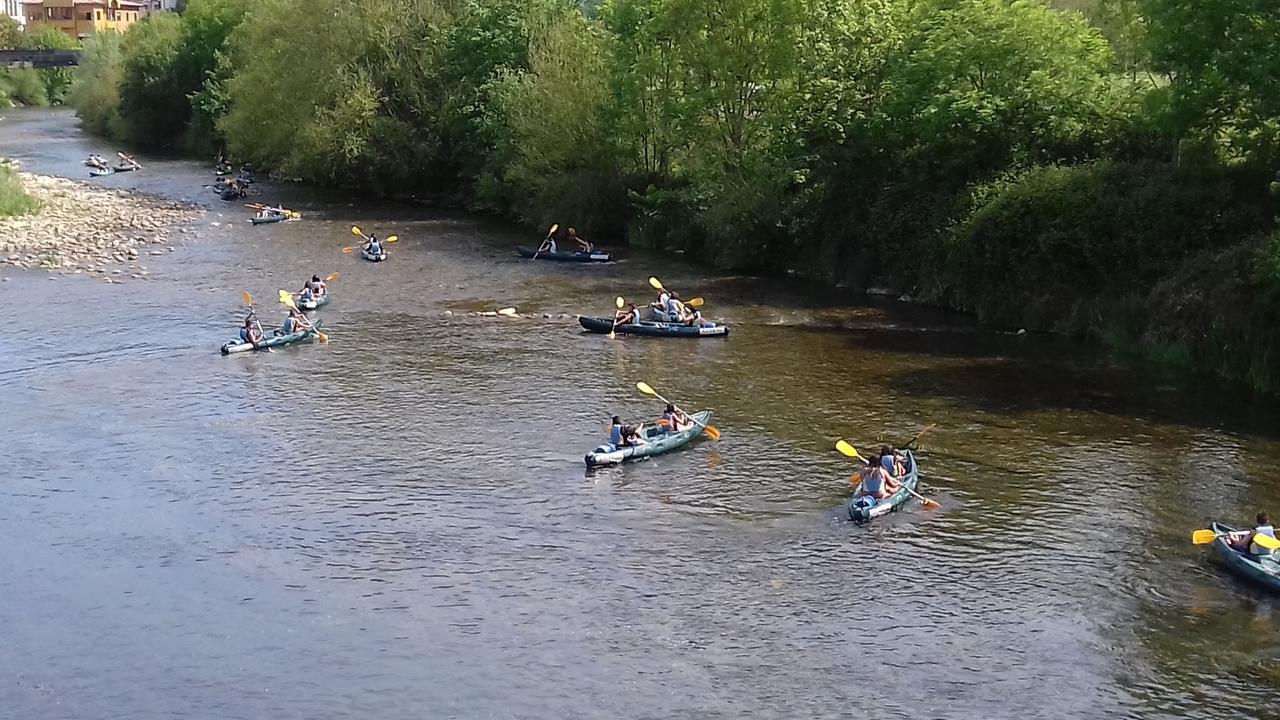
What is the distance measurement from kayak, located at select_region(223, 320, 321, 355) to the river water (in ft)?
1.28

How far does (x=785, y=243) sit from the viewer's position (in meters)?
48.5

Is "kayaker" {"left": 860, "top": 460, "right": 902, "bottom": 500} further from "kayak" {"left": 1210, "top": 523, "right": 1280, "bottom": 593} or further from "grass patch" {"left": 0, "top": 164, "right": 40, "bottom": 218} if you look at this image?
"grass patch" {"left": 0, "top": 164, "right": 40, "bottom": 218}

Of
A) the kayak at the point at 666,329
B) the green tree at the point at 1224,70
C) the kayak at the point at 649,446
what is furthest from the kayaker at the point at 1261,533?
the kayak at the point at 666,329

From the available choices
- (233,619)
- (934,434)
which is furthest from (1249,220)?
(233,619)

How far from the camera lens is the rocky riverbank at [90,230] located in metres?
49.6

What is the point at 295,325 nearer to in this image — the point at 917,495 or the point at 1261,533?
the point at 917,495

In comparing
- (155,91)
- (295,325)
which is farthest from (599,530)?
(155,91)

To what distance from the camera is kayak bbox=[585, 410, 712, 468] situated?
27.4 m

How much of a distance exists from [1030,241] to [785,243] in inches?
454

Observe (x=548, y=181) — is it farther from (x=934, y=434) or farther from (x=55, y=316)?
(x=934, y=434)

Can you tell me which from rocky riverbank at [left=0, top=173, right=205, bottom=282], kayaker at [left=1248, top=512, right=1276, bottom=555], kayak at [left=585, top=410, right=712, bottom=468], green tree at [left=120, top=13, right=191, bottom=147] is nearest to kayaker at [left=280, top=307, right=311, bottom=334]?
rocky riverbank at [left=0, top=173, right=205, bottom=282]

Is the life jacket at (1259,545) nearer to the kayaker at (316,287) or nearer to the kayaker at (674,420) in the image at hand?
the kayaker at (674,420)

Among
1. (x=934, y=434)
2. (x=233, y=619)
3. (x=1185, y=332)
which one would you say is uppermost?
(x=1185, y=332)

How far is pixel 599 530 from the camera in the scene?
24156 mm
